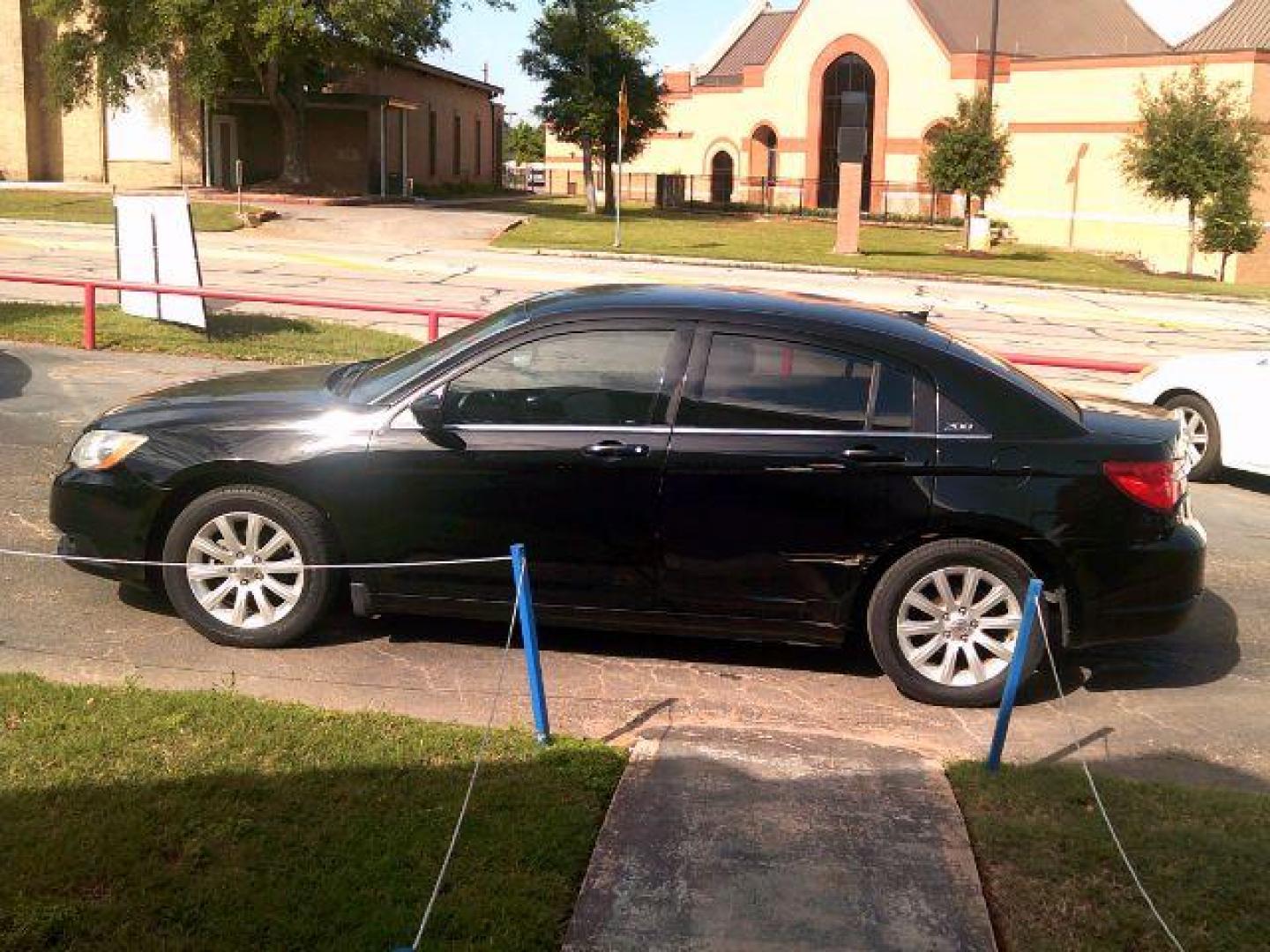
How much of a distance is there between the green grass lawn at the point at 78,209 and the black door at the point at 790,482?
29.7m

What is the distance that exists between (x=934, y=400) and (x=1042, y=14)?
66.0 m

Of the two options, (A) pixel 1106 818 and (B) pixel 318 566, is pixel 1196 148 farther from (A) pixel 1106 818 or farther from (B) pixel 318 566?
(A) pixel 1106 818

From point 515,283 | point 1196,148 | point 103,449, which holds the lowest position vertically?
point 515,283

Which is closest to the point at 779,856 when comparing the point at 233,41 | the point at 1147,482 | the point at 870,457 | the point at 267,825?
the point at 267,825

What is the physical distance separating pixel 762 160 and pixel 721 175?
269cm

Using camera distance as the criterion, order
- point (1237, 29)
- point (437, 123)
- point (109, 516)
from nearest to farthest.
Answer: point (109, 516), point (1237, 29), point (437, 123)

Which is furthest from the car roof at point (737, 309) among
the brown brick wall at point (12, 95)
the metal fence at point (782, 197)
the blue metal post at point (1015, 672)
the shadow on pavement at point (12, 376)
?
the metal fence at point (782, 197)

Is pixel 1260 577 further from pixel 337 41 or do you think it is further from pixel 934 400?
pixel 337 41

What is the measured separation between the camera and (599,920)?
362cm

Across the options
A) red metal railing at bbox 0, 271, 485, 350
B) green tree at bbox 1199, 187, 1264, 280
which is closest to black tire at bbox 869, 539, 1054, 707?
red metal railing at bbox 0, 271, 485, 350

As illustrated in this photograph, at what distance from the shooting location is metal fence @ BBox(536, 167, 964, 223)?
5631 centimetres

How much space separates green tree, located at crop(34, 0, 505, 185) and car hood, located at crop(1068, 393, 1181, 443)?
33.2m

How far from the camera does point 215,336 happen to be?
14445 millimetres

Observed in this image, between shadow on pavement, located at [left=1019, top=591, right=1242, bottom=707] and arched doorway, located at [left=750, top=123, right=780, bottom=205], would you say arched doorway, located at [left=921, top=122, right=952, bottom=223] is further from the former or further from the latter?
shadow on pavement, located at [left=1019, top=591, right=1242, bottom=707]
